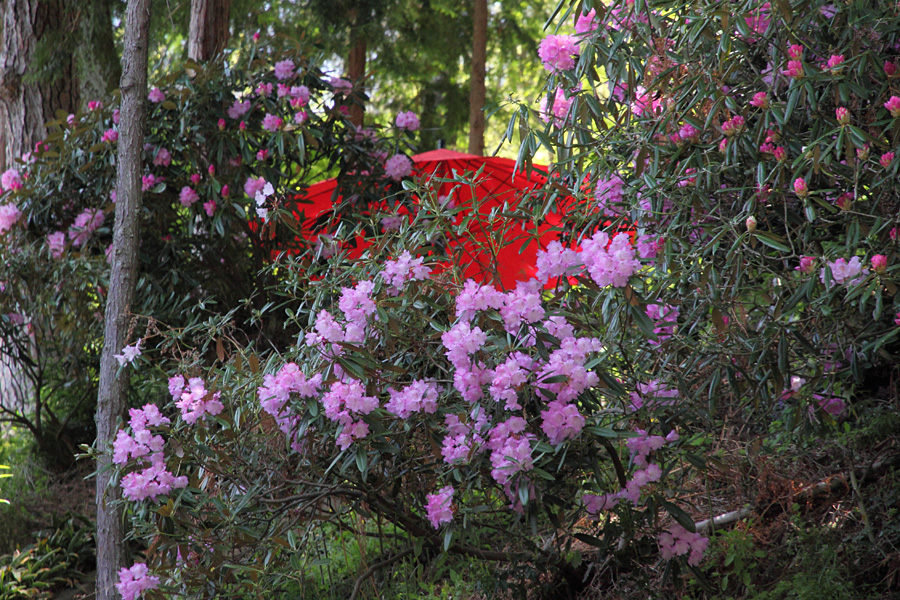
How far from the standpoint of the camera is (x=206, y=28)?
4336mm

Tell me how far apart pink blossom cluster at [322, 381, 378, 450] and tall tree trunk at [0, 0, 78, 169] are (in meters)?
4.14

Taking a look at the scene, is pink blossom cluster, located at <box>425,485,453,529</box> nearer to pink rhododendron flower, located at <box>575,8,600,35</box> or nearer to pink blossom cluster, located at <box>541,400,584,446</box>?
pink blossom cluster, located at <box>541,400,584,446</box>

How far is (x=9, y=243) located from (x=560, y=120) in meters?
2.97

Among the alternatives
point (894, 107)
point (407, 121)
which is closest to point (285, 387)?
point (894, 107)

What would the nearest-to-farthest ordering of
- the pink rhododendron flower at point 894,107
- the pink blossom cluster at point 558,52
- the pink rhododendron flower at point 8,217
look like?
the pink rhododendron flower at point 894,107 < the pink blossom cluster at point 558,52 < the pink rhododendron flower at point 8,217

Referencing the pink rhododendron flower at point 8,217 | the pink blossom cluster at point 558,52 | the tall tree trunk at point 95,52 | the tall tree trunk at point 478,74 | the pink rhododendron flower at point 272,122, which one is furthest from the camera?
the tall tree trunk at point 478,74

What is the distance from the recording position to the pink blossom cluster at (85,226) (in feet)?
11.9

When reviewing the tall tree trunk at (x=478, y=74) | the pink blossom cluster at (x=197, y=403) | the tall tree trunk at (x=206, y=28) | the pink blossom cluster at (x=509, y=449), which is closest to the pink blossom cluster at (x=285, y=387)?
the pink blossom cluster at (x=197, y=403)

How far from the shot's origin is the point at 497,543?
2.73 metres

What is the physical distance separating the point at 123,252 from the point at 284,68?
1.25 m

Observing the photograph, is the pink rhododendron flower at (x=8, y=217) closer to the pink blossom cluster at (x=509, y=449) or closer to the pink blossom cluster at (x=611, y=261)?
the pink blossom cluster at (x=509, y=449)

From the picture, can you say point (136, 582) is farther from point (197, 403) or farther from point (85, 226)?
point (85, 226)

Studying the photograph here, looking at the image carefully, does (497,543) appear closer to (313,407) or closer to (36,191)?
(313,407)

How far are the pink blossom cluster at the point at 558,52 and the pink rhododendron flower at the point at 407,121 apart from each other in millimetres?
1581
